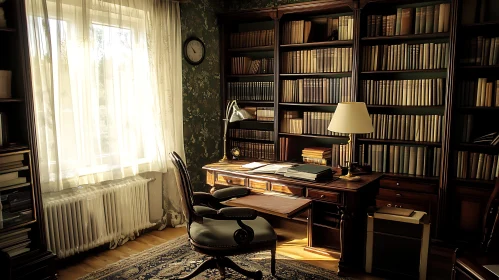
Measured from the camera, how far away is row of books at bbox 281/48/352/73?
3.66 meters

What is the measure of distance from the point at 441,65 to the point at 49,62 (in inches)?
122

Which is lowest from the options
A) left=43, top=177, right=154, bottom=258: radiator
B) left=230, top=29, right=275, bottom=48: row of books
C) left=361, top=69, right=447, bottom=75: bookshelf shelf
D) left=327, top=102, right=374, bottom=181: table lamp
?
left=43, top=177, right=154, bottom=258: radiator

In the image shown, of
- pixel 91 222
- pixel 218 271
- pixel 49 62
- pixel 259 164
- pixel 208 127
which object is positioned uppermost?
pixel 49 62

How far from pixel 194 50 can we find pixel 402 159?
232cm

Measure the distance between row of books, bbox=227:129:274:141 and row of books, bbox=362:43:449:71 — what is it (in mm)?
1211

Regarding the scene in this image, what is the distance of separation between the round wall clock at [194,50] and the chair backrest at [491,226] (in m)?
2.92

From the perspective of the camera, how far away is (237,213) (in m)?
2.39

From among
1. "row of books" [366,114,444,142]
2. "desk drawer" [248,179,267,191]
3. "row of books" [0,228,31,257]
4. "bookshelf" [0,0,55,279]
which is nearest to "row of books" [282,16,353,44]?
"row of books" [366,114,444,142]

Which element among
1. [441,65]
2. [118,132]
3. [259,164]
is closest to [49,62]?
[118,132]

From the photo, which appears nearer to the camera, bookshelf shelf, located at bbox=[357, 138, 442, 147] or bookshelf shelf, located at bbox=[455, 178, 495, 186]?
bookshelf shelf, located at bbox=[455, 178, 495, 186]

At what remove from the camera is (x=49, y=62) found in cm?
281

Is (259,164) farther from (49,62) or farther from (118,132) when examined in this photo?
(49,62)

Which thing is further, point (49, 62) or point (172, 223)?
point (172, 223)

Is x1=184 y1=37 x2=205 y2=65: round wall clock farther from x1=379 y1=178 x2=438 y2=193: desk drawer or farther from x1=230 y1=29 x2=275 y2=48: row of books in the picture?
x1=379 y1=178 x2=438 y2=193: desk drawer
